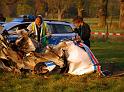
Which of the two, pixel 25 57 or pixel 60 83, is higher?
pixel 25 57

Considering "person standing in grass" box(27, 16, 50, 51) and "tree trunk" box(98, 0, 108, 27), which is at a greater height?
"person standing in grass" box(27, 16, 50, 51)

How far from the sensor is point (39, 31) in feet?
43.2

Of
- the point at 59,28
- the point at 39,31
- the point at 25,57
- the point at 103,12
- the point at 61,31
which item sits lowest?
the point at 103,12

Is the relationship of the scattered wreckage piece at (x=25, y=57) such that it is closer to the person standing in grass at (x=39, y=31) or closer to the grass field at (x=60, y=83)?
the grass field at (x=60, y=83)

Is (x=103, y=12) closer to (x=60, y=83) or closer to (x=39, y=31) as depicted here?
(x=39, y=31)

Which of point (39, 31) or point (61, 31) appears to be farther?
point (61, 31)

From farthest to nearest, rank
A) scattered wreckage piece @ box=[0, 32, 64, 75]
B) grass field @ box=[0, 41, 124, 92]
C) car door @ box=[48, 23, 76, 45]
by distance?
car door @ box=[48, 23, 76, 45] → scattered wreckage piece @ box=[0, 32, 64, 75] → grass field @ box=[0, 41, 124, 92]

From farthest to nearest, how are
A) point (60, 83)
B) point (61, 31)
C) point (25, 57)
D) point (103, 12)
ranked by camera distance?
1. point (103, 12)
2. point (61, 31)
3. point (25, 57)
4. point (60, 83)

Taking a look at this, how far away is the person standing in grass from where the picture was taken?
13.0 meters

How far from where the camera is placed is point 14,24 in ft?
54.5

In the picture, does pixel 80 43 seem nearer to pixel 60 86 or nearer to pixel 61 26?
pixel 60 86

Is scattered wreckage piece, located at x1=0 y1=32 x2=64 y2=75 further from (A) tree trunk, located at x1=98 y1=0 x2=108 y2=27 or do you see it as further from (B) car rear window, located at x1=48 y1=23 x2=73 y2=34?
(A) tree trunk, located at x1=98 y1=0 x2=108 y2=27

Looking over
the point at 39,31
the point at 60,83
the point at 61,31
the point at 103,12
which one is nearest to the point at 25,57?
the point at 39,31

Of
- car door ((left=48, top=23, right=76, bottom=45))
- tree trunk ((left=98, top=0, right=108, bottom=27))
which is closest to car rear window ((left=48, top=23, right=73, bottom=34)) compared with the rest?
car door ((left=48, top=23, right=76, bottom=45))
